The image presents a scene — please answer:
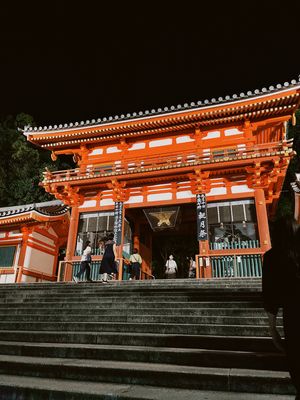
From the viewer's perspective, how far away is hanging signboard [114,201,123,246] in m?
13.0

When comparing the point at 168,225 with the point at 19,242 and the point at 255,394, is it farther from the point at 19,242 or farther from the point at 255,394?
the point at 255,394

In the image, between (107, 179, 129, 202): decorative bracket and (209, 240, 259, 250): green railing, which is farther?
(107, 179, 129, 202): decorative bracket

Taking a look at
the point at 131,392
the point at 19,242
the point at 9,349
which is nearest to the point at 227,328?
the point at 131,392

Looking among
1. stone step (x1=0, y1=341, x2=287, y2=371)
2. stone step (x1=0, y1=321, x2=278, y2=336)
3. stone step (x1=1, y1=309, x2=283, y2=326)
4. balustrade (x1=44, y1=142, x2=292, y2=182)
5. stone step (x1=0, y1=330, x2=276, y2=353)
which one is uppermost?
balustrade (x1=44, y1=142, x2=292, y2=182)

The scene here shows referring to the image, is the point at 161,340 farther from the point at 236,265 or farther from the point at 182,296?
the point at 236,265

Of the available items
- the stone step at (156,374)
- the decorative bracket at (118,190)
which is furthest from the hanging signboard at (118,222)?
the stone step at (156,374)

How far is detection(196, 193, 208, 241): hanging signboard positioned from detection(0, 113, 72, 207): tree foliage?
22738 mm

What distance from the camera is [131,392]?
3059mm

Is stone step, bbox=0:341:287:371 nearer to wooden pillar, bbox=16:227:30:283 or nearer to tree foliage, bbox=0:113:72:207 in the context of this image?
wooden pillar, bbox=16:227:30:283

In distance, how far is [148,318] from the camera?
5445 mm

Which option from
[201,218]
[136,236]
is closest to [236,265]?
[201,218]

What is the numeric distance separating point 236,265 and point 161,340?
7.35 metres

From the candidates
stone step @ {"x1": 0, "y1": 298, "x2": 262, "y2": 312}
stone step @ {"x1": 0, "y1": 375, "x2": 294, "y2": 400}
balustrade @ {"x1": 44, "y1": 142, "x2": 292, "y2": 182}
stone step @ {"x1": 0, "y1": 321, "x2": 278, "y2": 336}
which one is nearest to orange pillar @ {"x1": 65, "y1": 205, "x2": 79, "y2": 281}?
balustrade @ {"x1": 44, "y1": 142, "x2": 292, "y2": 182}

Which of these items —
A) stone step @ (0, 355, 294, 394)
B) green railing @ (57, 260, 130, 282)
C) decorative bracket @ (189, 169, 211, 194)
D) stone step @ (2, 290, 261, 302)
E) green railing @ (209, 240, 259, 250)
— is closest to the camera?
stone step @ (0, 355, 294, 394)
